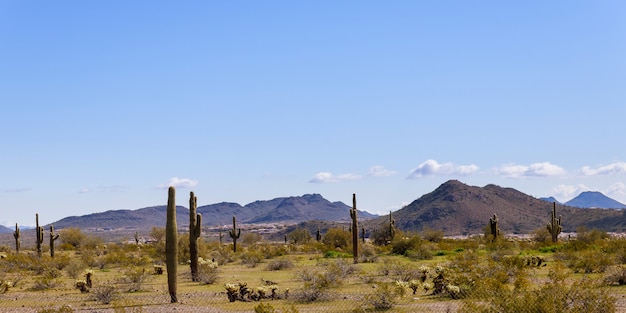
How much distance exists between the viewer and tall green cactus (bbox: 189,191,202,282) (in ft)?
77.2

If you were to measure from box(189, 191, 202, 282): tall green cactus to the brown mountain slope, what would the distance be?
74579 millimetres

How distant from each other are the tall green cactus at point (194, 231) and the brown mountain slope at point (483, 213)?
74579mm

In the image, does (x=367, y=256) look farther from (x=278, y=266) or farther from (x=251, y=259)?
(x=251, y=259)

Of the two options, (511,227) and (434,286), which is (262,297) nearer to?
(434,286)

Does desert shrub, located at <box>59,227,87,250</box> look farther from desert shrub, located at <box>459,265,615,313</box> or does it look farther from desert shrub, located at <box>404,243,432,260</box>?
desert shrub, located at <box>459,265,615,313</box>

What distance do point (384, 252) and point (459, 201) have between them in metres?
70.8

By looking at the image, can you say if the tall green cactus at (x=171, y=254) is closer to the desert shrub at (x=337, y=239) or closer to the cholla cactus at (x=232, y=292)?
the cholla cactus at (x=232, y=292)

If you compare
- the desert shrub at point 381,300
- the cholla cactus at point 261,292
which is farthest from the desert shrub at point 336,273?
the desert shrub at point 381,300

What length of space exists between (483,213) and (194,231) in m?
86.6

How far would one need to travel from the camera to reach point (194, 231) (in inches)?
927

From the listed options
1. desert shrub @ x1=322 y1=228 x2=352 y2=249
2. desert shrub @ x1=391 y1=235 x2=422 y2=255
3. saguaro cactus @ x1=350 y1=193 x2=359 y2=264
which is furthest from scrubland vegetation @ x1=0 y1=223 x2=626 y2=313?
desert shrub @ x1=322 y1=228 x2=352 y2=249

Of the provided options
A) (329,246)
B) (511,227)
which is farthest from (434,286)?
(511,227)

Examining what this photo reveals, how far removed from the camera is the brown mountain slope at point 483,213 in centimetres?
9506

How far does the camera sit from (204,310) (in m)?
17.8
